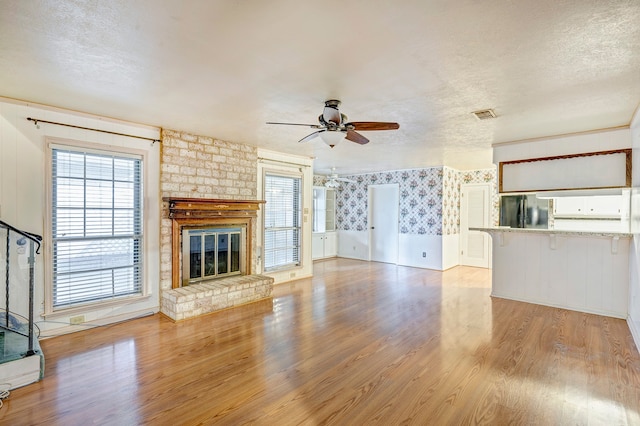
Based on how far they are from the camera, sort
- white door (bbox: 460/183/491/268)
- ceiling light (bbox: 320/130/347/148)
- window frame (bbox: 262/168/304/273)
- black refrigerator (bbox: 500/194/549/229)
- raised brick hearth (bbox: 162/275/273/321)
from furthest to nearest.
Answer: white door (bbox: 460/183/491/268), black refrigerator (bbox: 500/194/549/229), window frame (bbox: 262/168/304/273), raised brick hearth (bbox: 162/275/273/321), ceiling light (bbox: 320/130/347/148)

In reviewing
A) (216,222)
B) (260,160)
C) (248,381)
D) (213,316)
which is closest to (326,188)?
(260,160)

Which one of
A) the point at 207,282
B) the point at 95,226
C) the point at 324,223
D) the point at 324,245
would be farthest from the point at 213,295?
the point at 324,223

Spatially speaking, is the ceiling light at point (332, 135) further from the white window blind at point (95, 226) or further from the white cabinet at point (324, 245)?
the white cabinet at point (324, 245)

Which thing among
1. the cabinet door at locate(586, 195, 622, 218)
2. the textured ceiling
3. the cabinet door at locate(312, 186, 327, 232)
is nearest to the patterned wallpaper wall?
the cabinet door at locate(312, 186, 327, 232)

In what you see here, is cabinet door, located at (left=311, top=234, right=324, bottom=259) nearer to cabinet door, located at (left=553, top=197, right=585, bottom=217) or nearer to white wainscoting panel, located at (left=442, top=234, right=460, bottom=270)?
white wainscoting panel, located at (left=442, top=234, right=460, bottom=270)

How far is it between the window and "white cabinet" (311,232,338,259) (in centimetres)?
245

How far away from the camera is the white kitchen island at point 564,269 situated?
13.9 feet

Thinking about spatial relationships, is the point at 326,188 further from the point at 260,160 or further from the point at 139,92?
the point at 139,92

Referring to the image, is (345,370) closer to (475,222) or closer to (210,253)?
(210,253)

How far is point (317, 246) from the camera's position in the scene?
29.4 feet

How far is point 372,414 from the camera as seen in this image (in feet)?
7.16

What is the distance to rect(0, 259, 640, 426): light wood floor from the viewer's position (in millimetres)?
2197

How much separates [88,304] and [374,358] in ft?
11.0

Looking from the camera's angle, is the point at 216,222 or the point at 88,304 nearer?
the point at 88,304
